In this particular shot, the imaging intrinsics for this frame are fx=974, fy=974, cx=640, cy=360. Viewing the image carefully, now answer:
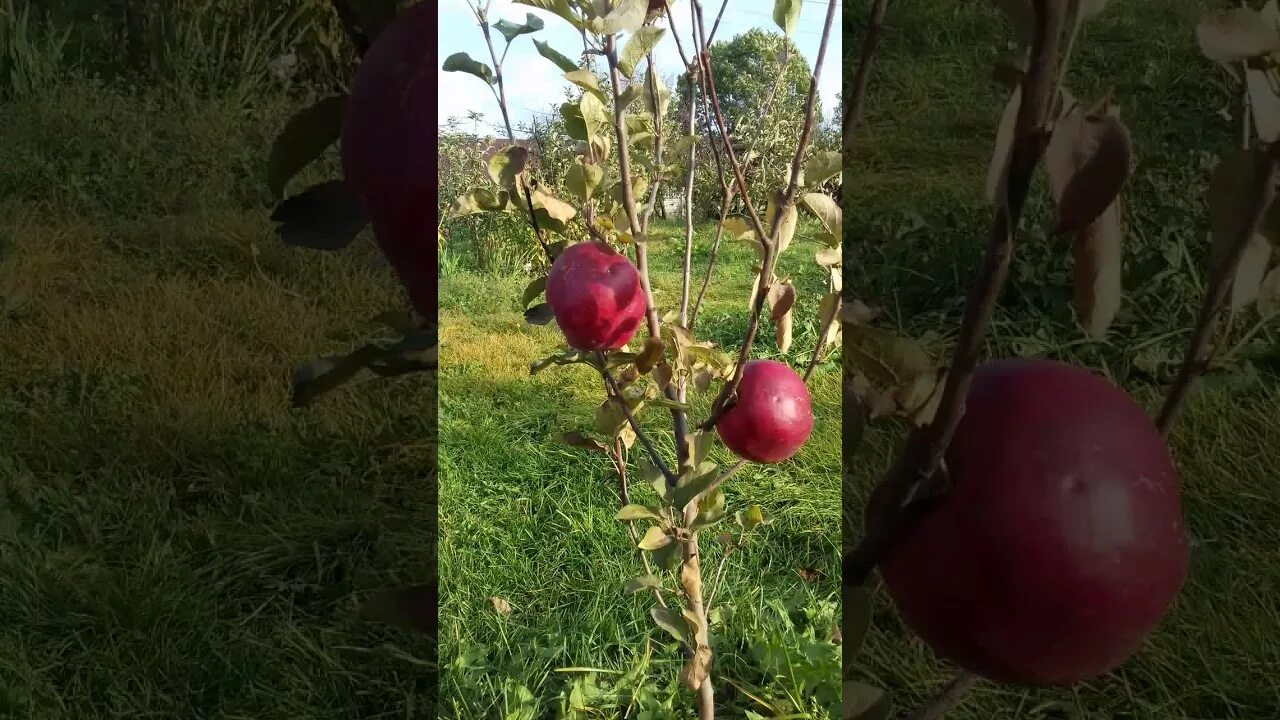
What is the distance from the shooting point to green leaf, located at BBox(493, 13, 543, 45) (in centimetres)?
79

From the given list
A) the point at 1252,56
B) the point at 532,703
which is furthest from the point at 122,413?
the point at 532,703

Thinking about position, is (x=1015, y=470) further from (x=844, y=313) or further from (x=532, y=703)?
(x=532, y=703)

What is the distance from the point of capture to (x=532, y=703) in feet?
4.72

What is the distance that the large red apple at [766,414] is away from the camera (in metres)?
0.78

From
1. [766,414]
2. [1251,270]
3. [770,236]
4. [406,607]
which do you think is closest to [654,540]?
[766,414]

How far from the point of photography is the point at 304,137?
0.98 ft

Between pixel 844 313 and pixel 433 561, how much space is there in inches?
11.7

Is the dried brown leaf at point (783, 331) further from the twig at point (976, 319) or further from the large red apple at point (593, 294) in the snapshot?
the twig at point (976, 319)

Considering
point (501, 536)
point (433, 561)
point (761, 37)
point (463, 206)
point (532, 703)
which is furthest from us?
point (761, 37)

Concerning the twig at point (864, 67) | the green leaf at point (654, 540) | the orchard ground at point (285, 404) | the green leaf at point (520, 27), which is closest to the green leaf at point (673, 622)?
the green leaf at point (654, 540)

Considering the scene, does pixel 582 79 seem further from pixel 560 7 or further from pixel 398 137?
pixel 398 137

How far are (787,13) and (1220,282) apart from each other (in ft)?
1.92

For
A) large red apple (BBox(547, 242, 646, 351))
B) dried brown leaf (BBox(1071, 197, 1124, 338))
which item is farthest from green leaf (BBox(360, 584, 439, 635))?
large red apple (BBox(547, 242, 646, 351))

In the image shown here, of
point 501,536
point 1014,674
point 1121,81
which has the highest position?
point 1121,81
